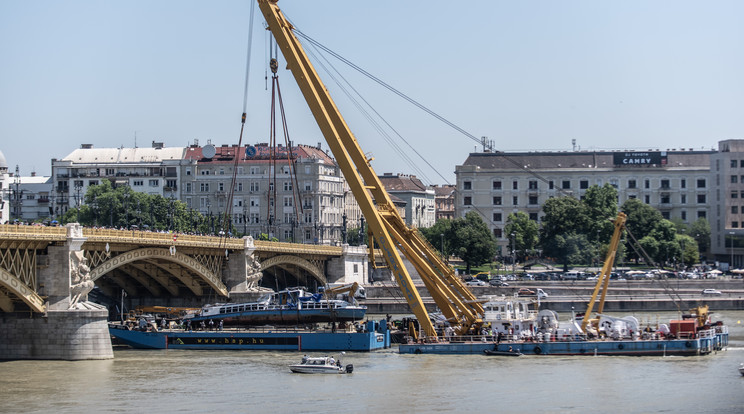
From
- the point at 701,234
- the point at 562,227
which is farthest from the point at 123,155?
the point at 701,234

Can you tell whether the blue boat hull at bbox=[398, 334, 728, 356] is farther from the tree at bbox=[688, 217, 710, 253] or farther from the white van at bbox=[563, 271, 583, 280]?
the tree at bbox=[688, 217, 710, 253]

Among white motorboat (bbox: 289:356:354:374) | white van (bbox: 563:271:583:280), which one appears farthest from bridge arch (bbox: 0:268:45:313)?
white van (bbox: 563:271:583:280)

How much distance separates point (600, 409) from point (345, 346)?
88.7ft

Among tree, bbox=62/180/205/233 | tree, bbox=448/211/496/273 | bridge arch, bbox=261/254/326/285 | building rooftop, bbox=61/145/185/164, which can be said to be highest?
building rooftop, bbox=61/145/185/164

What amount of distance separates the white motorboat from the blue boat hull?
336 inches

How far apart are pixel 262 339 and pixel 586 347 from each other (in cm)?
2082

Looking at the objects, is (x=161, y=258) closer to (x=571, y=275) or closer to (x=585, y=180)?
(x=571, y=275)

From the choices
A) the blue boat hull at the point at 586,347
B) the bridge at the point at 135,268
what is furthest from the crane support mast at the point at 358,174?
the bridge at the point at 135,268

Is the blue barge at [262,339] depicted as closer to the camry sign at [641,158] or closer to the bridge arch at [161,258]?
the bridge arch at [161,258]

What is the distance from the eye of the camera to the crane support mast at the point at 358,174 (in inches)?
2758

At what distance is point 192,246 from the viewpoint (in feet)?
300

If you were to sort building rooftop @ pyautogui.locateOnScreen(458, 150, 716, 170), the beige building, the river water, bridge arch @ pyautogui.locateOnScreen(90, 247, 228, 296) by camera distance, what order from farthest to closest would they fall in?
building rooftop @ pyautogui.locateOnScreen(458, 150, 716, 170), the beige building, bridge arch @ pyautogui.locateOnScreen(90, 247, 228, 296), the river water

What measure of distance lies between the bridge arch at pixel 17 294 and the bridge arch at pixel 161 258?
719 cm

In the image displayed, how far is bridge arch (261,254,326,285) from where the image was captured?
Answer: 107812 mm
